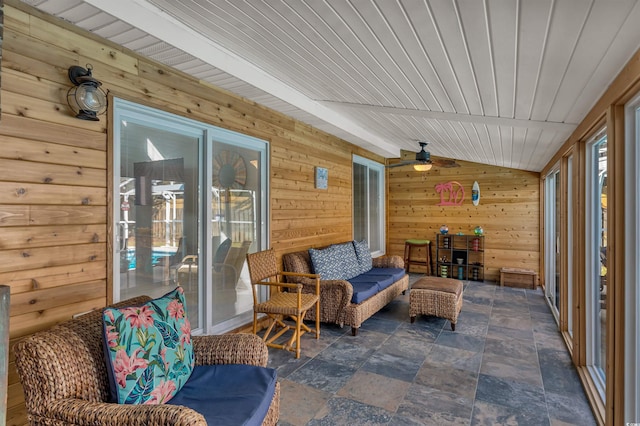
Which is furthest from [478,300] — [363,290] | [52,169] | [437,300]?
[52,169]

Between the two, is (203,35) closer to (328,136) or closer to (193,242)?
(193,242)

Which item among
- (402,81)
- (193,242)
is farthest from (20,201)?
(402,81)

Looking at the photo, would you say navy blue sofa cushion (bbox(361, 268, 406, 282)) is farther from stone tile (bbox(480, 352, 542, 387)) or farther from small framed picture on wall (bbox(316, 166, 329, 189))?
stone tile (bbox(480, 352, 542, 387))

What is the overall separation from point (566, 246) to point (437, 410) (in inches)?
81.8

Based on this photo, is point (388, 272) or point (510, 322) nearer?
point (510, 322)

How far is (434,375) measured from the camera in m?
2.83

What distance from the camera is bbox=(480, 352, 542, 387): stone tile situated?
276 cm

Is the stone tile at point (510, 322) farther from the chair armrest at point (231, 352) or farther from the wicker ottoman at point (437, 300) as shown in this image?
the chair armrest at point (231, 352)

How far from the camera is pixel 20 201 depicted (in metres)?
1.95

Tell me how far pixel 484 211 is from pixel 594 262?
13.5 ft

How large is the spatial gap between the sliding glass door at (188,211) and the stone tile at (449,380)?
6.26 feet

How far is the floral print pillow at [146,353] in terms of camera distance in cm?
152

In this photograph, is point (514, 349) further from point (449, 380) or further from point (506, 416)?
point (506, 416)

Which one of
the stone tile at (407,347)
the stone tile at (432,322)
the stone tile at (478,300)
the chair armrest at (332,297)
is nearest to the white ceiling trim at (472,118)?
the chair armrest at (332,297)
